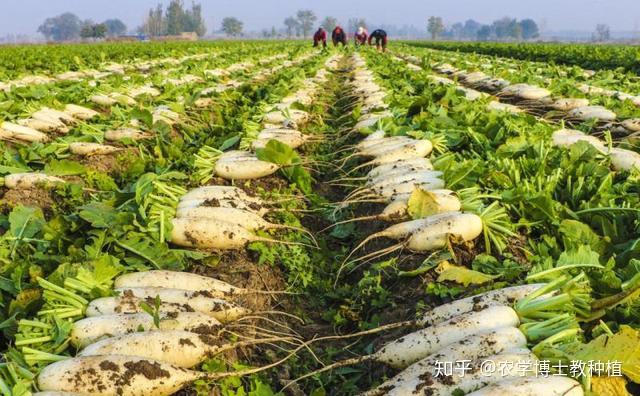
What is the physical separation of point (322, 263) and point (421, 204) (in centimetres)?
81

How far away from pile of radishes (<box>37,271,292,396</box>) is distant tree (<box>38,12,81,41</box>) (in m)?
176

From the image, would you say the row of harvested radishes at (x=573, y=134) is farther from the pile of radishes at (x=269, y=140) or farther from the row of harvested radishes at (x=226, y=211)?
the row of harvested radishes at (x=226, y=211)

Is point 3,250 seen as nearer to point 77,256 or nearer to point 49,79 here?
point 77,256

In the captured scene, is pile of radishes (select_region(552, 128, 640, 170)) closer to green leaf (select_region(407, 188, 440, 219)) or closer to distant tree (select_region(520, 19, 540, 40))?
green leaf (select_region(407, 188, 440, 219))

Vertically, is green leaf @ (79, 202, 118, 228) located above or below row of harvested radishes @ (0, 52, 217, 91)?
below

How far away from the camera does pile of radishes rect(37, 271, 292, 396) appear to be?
Result: 2.12 m

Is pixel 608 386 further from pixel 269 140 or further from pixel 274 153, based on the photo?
pixel 269 140

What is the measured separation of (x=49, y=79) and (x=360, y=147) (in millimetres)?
8452

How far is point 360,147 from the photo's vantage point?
5.07 metres

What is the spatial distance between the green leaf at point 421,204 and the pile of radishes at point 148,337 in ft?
4.31

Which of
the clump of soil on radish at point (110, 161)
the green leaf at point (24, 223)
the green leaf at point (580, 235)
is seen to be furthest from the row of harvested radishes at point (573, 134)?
the green leaf at point (24, 223)

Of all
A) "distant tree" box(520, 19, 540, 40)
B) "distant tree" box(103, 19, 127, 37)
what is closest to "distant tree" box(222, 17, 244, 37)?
"distant tree" box(103, 19, 127, 37)

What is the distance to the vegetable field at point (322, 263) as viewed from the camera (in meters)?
2.18

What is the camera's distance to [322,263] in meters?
3.67
